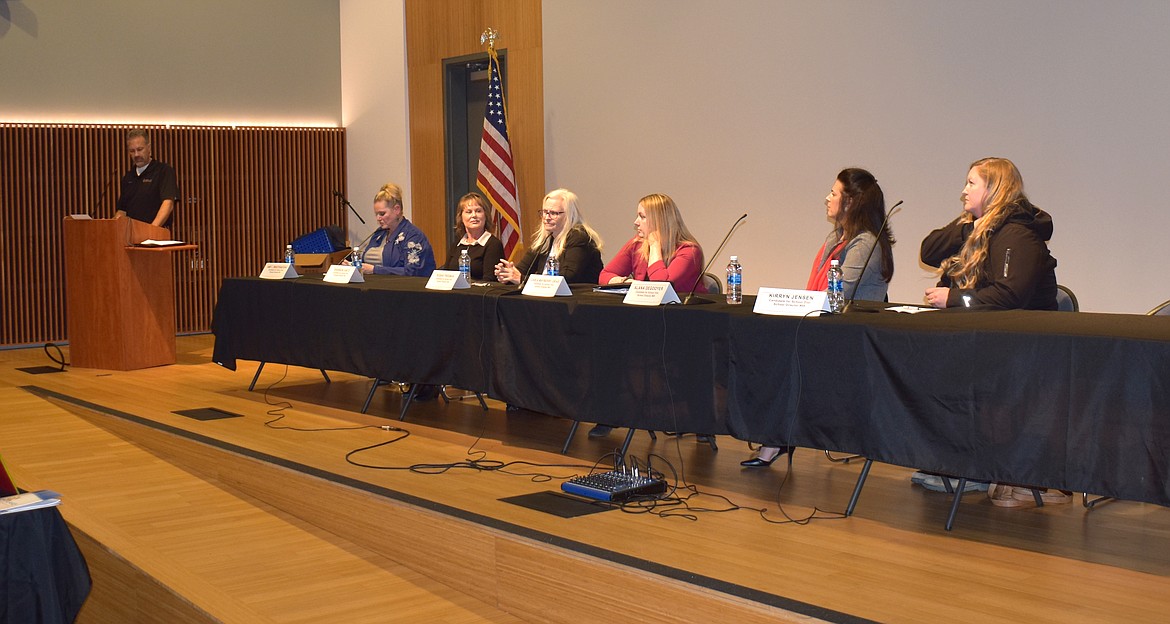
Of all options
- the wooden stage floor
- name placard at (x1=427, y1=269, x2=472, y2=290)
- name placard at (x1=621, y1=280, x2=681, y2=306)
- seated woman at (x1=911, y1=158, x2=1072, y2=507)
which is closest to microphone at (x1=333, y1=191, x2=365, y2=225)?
the wooden stage floor

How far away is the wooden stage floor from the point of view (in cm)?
274

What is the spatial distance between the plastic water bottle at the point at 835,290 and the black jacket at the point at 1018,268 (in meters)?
0.37

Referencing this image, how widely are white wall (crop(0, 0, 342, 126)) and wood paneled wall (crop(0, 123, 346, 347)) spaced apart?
0.16 metres

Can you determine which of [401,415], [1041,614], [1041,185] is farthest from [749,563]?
[1041,185]

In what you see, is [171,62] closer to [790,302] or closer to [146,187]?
[146,187]

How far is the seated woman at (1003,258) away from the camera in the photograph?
11.8 feet

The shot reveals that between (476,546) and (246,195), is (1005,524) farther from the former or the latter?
(246,195)

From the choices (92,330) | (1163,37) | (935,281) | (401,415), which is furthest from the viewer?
(92,330)

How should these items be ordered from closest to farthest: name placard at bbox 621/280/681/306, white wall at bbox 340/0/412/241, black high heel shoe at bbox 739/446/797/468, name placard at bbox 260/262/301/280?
name placard at bbox 621/280/681/306
black high heel shoe at bbox 739/446/797/468
name placard at bbox 260/262/301/280
white wall at bbox 340/0/412/241

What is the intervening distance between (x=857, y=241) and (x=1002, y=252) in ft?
2.47

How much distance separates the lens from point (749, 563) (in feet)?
9.75

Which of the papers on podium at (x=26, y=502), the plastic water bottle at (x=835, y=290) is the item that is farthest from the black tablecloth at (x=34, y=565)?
the plastic water bottle at (x=835, y=290)

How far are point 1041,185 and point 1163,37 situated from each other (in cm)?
86

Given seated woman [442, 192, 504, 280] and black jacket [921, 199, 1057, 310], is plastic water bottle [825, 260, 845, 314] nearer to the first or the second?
black jacket [921, 199, 1057, 310]
